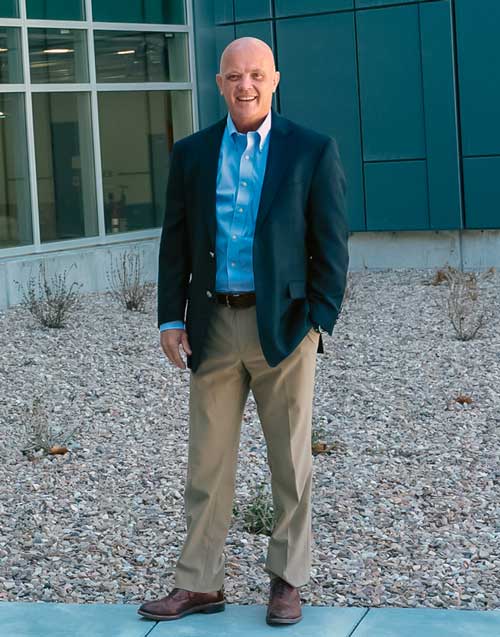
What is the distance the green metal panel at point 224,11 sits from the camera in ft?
51.6

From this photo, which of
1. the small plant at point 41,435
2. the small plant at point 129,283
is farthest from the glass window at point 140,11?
the small plant at point 41,435

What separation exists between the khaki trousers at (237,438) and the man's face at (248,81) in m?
0.62

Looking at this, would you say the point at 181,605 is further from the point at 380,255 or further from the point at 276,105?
the point at 276,105

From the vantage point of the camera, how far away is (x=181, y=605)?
4152mm

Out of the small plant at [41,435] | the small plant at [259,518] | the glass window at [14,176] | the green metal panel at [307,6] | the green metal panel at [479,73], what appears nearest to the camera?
the small plant at [259,518]

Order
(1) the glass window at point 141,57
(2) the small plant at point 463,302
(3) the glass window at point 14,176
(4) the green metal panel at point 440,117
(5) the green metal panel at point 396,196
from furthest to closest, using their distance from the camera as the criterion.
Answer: (5) the green metal panel at point 396,196
(1) the glass window at point 141,57
(4) the green metal panel at point 440,117
(3) the glass window at point 14,176
(2) the small plant at point 463,302

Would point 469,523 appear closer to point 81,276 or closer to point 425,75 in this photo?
point 81,276

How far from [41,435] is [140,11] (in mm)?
9469

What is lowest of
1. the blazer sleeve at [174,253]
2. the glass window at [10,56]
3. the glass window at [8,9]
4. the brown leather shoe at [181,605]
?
the brown leather shoe at [181,605]

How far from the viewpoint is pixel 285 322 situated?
3949mm

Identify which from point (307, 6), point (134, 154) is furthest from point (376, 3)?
point (134, 154)

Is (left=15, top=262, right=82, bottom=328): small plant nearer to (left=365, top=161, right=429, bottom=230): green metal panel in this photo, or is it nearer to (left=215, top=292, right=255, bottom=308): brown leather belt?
(left=365, top=161, right=429, bottom=230): green metal panel

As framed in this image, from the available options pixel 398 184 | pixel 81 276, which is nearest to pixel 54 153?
pixel 81 276

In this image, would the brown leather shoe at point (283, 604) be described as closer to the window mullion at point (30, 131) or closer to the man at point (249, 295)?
the man at point (249, 295)
